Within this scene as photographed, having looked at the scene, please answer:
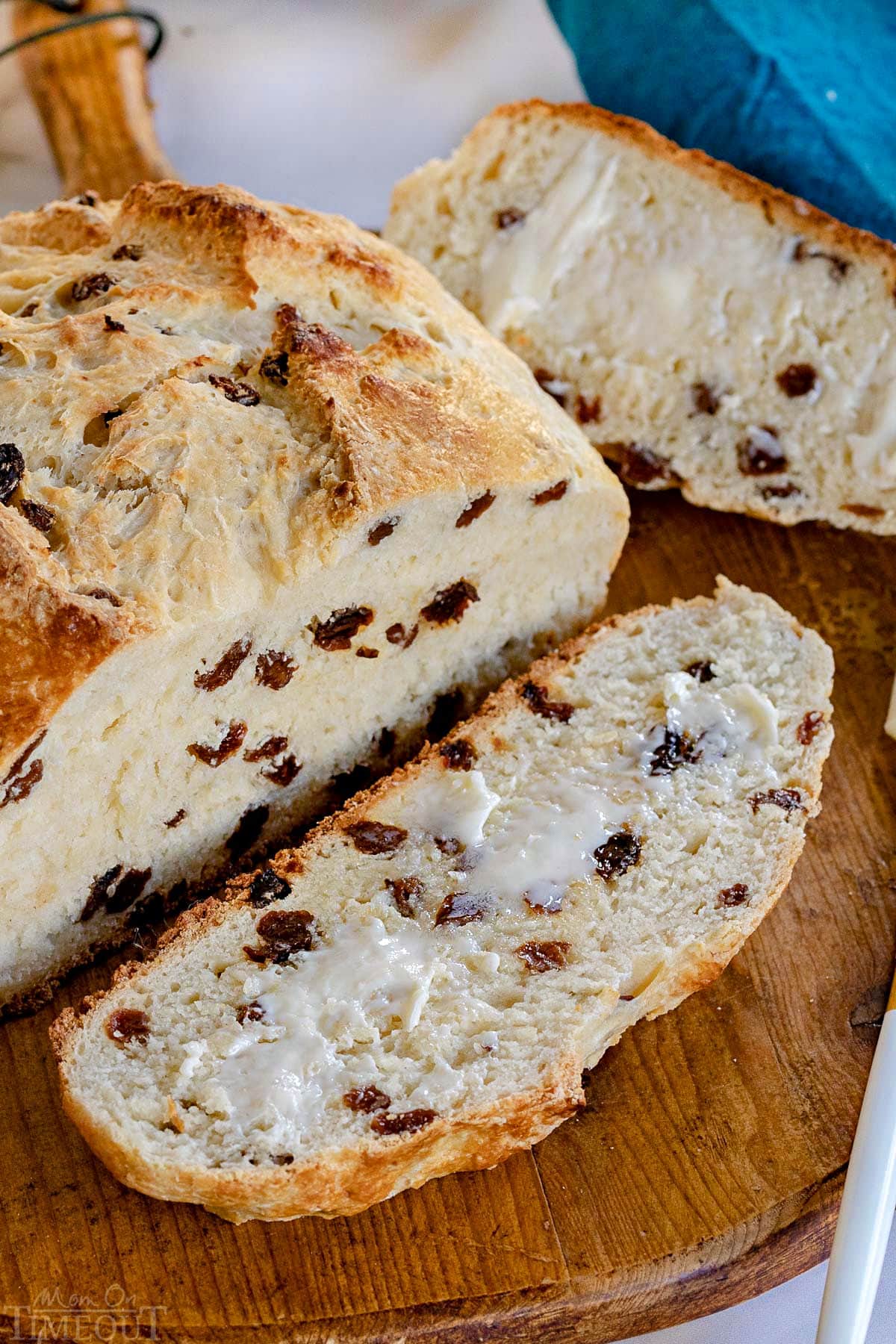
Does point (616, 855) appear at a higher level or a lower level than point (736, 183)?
lower

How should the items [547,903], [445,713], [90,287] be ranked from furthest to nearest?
[445,713] < [90,287] < [547,903]

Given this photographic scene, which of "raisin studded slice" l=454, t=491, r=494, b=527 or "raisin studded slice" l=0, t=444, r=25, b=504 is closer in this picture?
"raisin studded slice" l=0, t=444, r=25, b=504

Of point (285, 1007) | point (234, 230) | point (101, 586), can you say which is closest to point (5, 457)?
point (101, 586)

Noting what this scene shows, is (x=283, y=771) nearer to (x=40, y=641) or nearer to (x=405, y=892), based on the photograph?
(x=405, y=892)

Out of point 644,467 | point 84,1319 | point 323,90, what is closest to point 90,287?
point 644,467

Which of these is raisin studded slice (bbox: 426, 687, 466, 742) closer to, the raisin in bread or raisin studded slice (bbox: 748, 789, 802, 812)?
the raisin in bread

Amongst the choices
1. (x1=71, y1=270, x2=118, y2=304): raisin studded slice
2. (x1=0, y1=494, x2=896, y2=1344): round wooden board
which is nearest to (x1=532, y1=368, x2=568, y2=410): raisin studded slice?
(x1=71, y1=270, x2=118, y2=304): raisin studded slice
